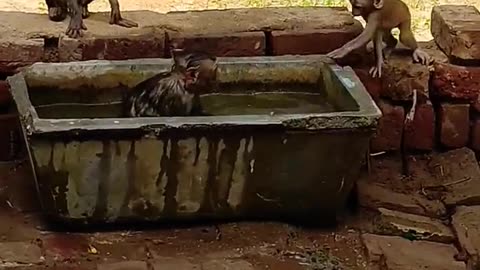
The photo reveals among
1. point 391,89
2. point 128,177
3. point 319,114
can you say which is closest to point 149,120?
point 128,177

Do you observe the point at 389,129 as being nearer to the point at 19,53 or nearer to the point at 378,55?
the point at 378,55

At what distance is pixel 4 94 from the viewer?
4809 mm

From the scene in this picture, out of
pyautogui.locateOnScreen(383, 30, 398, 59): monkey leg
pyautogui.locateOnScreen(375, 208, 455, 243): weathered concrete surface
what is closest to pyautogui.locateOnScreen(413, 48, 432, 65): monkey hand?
pyautogui.locateOnScreen(383, 30, 398, 59): monkey leg

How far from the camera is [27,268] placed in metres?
4.15

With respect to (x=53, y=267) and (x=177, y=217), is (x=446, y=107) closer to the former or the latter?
(x=177, y=217)

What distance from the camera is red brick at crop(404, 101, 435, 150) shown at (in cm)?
508

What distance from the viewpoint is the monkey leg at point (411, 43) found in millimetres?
4988

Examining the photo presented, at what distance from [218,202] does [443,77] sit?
1296 mm

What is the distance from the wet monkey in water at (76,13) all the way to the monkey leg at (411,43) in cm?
120

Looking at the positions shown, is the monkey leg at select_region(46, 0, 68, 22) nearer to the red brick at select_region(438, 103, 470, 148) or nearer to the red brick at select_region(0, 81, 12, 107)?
the red brick at select_region(0, 81, 12, 107)

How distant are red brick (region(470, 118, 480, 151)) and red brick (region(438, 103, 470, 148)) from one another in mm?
28

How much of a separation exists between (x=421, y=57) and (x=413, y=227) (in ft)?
2.85

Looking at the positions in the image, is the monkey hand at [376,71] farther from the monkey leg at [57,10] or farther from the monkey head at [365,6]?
the monkey leg at [57,10]

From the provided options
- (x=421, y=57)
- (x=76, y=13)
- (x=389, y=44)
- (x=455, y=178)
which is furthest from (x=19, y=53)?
(x=455, y=178)
